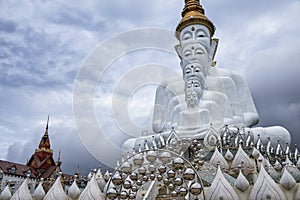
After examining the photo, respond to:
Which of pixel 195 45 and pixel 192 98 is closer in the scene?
pixel 192 98

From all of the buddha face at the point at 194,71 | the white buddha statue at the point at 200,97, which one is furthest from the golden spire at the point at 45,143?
the buddha face at the point at 194,71

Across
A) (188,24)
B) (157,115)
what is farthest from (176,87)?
(188,24)

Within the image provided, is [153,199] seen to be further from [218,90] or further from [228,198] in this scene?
[218,90]

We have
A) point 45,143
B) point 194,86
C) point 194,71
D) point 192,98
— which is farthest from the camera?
point 45,143

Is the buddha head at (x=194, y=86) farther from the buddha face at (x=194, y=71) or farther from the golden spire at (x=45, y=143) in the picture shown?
the golden spire at (x=45, y=143)

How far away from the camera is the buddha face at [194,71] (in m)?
9.95

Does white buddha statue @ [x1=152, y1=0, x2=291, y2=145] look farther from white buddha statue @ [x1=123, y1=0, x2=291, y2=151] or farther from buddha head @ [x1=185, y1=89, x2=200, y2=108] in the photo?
buddha head @ [x1=185, y1=89, x2=200, y2=108]

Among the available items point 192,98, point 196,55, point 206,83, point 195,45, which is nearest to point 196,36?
point 195,45

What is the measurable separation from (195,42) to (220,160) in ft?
17.8

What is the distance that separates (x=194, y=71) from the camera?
32.8 ft

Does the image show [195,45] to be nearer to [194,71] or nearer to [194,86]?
[194,71]

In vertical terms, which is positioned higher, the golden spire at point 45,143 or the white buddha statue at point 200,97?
the golden spire at point 45,143

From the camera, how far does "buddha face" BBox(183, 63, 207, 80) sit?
995 cm

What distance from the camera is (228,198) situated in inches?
174
